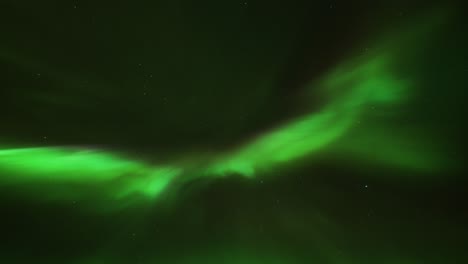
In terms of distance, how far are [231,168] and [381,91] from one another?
0.47 meters

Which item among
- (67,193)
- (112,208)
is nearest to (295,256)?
(112,208)

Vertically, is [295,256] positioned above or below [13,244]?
below

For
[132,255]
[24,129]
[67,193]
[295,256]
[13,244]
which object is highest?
[24,129]

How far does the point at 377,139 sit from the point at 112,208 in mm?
776

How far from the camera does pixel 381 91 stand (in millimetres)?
1004

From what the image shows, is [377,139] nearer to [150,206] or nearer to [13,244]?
[150,206]

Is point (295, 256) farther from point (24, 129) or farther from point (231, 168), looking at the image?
point (24, 129)

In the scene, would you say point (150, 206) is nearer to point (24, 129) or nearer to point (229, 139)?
point (229, 139)

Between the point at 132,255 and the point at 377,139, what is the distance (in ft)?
2.44

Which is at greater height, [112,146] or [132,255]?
[112,146]

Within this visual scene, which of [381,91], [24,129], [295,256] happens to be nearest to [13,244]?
[24,129]

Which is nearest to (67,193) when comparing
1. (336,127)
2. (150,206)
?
(150,206)

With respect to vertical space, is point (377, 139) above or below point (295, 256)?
above

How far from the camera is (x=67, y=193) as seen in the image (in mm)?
1058
